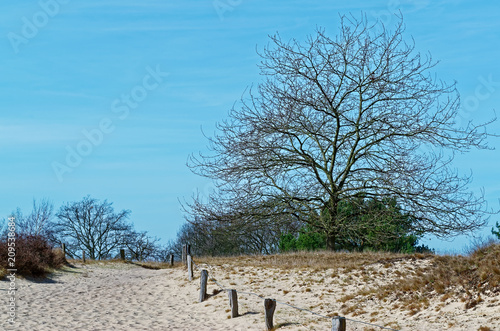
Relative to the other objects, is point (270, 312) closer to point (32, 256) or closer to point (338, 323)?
point (338, 323)

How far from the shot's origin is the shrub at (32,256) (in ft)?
63.8

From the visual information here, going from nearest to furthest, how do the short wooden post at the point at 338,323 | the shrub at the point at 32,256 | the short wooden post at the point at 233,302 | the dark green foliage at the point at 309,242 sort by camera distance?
the short wooden post at the point at 338,323, the short wooden post at the point at 233,302, the shrub at the point at 32,256, the dark green foliage at the point at 309,242

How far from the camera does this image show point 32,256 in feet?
65.2

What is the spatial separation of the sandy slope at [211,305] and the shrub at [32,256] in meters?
0.68

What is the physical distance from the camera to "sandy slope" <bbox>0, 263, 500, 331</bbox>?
1081 cm

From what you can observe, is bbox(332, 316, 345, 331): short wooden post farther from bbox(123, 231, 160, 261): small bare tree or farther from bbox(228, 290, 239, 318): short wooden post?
bbox(123, 231, 160, 261): small bare tree

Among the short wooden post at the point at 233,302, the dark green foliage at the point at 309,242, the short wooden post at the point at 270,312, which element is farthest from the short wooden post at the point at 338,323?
the dark green foliage at the point at 309,242

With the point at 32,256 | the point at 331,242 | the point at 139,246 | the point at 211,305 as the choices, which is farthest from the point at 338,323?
the point at 139,246

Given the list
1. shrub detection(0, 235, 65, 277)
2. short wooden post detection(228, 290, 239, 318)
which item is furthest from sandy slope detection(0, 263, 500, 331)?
shrub detection(0, 235, 65, 277)

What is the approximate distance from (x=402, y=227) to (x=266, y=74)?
8174mm

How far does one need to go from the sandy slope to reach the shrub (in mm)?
685

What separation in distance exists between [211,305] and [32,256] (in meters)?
8.73

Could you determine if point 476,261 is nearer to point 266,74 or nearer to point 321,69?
point 321,69

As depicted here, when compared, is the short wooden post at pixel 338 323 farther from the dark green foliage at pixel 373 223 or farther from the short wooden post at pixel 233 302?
the dark green foliage at pixel 373 223
